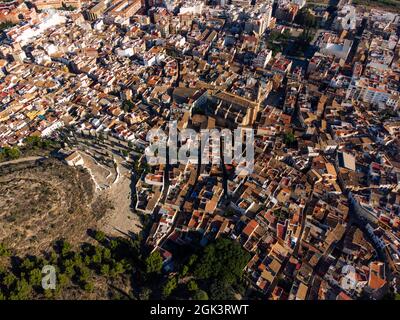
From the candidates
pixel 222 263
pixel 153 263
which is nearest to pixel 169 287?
pixel 153 263

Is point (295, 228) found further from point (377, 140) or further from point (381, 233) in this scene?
point (377, 140)

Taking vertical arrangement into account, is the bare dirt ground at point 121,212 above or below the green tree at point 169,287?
below

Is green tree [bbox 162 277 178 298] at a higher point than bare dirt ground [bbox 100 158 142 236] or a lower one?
higher

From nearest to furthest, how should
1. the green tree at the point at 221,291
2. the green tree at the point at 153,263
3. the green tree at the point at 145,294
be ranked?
the green tree at the point at 221,291 → the green tree at the point at 145,294 → the green tree at the point at 153,263

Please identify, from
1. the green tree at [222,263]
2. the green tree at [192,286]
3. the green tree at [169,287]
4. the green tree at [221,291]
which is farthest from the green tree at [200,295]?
the green tree at [169,287]

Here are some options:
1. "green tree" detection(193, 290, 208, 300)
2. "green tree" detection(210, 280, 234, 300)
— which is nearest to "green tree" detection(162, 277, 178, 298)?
"green tree" detection(193, 290, 208, 300)

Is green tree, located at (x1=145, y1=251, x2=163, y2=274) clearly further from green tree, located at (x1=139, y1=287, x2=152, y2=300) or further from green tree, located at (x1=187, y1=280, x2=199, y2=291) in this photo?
green tree, located at (x1=187, y1=280, x2=199, y2=291)

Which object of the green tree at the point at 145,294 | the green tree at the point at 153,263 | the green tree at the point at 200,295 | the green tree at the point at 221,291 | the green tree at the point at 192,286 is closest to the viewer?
the green tree at the point at 200,295

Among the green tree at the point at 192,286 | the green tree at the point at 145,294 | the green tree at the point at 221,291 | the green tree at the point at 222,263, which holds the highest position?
the green tree at the point at 222,263

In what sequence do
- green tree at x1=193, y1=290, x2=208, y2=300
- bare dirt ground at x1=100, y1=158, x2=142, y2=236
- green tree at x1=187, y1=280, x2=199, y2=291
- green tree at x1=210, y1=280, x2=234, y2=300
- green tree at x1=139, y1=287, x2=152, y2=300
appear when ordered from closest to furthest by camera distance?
green tree at x1=193, y1=290, x2=208, y2=300
green tree at x1=210, y1=280, x2=234, y2=300
green tree at x1=187, y1=280, x2=199, y2=291
green tree at x1=139, y1=287, x2=152, y2=300
bare dirt ground at x1=100, y1=158, x2=142, y2=236

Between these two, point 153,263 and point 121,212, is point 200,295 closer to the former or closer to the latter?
point 153,263

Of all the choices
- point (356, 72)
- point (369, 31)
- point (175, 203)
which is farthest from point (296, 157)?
point (369, 31)

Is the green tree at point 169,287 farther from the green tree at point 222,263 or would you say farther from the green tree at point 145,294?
the green tree at point 222,263
